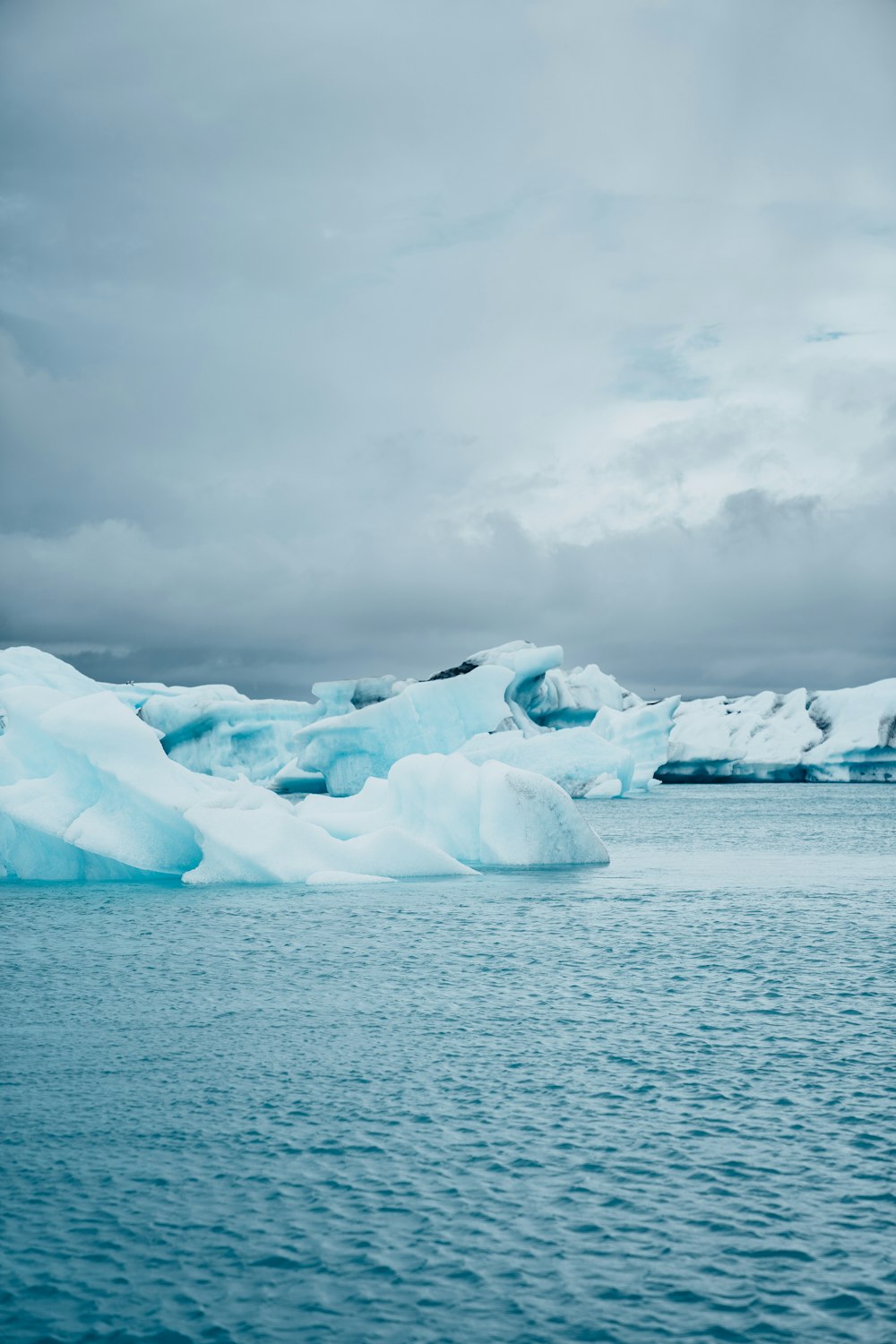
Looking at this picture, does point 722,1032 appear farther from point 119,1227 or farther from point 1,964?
point 1,964

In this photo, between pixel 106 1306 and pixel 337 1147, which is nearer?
pixel 106 1306

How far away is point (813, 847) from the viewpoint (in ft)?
84.6

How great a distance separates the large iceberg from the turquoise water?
4746 mm

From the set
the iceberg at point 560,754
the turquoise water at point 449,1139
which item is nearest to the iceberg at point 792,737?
the iceberg at point 560,754

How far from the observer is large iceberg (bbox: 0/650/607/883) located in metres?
Answer: 17.7

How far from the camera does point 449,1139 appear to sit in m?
6.45

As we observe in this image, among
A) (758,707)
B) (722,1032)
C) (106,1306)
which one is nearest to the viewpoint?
(106,1306)

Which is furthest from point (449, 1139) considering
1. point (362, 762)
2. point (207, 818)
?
point (362, 762)

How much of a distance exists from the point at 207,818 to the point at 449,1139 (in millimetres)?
11282

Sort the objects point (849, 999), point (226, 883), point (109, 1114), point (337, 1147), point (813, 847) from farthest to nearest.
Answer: point (813, 847), point (226, 883), point (849, 999), point (109, 1114), point (337, 1147)

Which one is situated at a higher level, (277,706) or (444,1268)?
(277,706)

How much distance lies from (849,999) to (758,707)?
59.6m

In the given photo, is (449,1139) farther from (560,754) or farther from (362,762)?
(560,754)

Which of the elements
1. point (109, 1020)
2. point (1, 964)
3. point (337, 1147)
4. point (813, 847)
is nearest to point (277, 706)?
point (813, 847)
